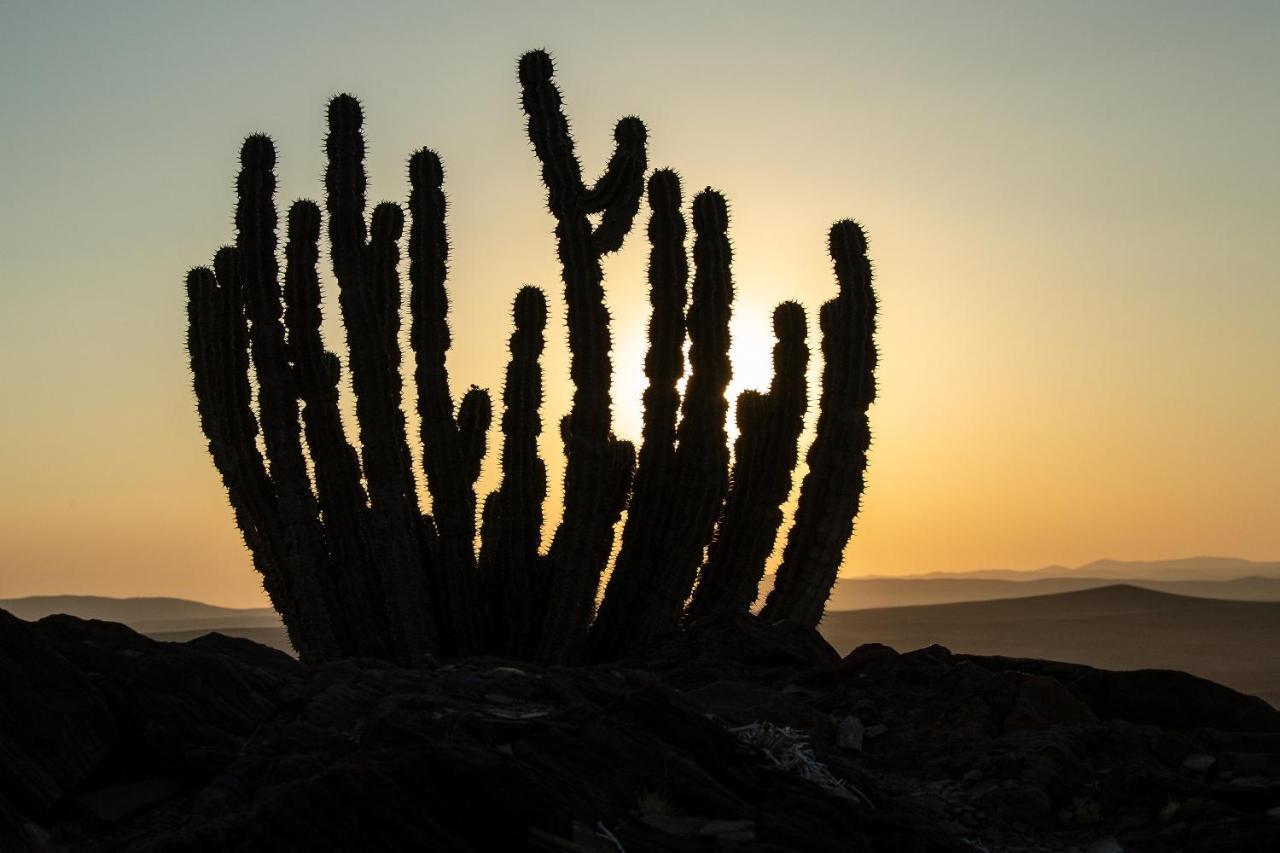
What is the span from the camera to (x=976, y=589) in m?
158

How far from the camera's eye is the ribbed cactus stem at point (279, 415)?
1427 centimetres

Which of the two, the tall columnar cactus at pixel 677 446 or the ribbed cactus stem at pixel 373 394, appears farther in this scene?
the tall columnar cactus at pixel 677 446

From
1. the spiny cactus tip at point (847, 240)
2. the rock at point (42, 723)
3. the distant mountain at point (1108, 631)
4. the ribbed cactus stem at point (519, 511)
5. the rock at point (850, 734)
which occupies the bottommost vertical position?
Result: the distant mountain at point (1108, 631)

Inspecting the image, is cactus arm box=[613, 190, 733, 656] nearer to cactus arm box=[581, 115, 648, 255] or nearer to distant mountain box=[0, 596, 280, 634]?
cactus arm box=[581, 115, 648, 255]

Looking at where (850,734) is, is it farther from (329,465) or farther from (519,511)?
(329,465)

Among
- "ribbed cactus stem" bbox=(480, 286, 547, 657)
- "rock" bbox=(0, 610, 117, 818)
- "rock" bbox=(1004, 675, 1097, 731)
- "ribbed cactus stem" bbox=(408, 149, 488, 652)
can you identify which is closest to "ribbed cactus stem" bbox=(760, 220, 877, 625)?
"ribbed cactus stem" bbox=(480, 286, 547, 657)

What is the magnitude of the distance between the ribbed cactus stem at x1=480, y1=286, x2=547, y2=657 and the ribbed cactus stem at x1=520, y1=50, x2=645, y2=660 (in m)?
0.55

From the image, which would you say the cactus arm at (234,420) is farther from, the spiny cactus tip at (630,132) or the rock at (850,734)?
the rock at (850,734)

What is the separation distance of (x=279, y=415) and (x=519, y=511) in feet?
7.92

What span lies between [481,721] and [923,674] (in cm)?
417

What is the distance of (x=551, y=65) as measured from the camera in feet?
47.4

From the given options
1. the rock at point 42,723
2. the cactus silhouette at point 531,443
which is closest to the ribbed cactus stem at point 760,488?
the cactus silhouette at point 531,443

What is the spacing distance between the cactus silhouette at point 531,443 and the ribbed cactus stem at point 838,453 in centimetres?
2

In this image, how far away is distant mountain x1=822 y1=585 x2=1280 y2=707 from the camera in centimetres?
4178
